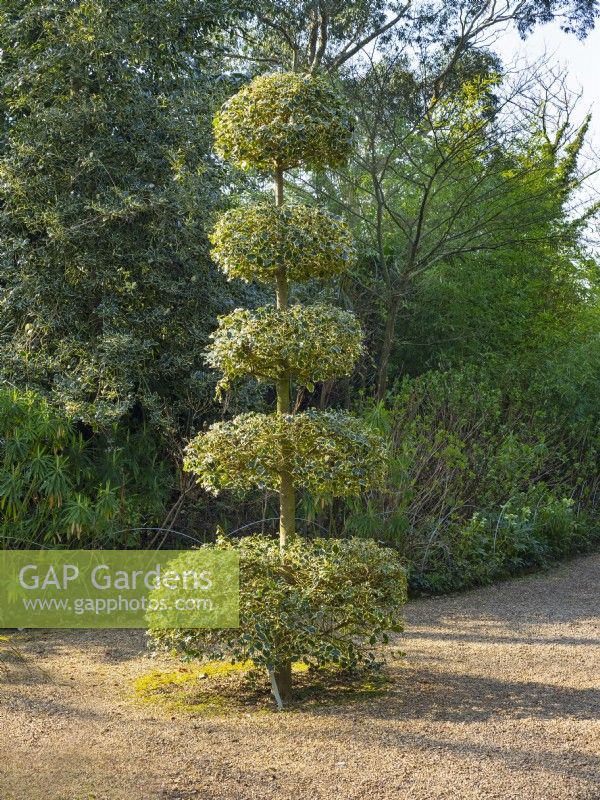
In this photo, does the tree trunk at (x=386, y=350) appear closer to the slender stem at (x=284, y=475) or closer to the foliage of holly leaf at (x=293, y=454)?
the slender stem at (x=284, y=475)

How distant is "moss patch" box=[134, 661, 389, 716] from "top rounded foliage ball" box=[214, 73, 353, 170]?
2.39 m

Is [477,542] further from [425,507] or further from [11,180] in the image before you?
[11,180]

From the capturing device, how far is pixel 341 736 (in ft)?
11.9

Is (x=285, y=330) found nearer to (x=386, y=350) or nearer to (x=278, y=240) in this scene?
(x=278, y=240)

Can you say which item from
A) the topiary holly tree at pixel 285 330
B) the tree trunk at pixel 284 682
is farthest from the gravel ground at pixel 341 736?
the topiary holly tree at pixel 285 330

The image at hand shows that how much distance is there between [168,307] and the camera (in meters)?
6.97

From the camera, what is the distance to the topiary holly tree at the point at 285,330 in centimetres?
410

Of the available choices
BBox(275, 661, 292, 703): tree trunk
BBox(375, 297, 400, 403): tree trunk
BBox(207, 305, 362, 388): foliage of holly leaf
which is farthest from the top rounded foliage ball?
BBox(375, 297, 400, 403): tree trunk

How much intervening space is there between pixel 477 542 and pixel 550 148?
449cm

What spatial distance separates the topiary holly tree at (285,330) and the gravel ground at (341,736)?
1.94 feet

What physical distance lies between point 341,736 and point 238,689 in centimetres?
92

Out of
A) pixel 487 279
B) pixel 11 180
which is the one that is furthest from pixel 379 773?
pixel 487 279

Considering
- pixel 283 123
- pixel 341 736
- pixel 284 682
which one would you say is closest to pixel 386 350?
pixel 283 123

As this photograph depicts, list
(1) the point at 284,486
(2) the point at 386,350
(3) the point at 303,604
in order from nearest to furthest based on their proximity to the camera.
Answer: (3) the point at 303,604 → (1) the point at 284,486 → (2) the point at 386,350
